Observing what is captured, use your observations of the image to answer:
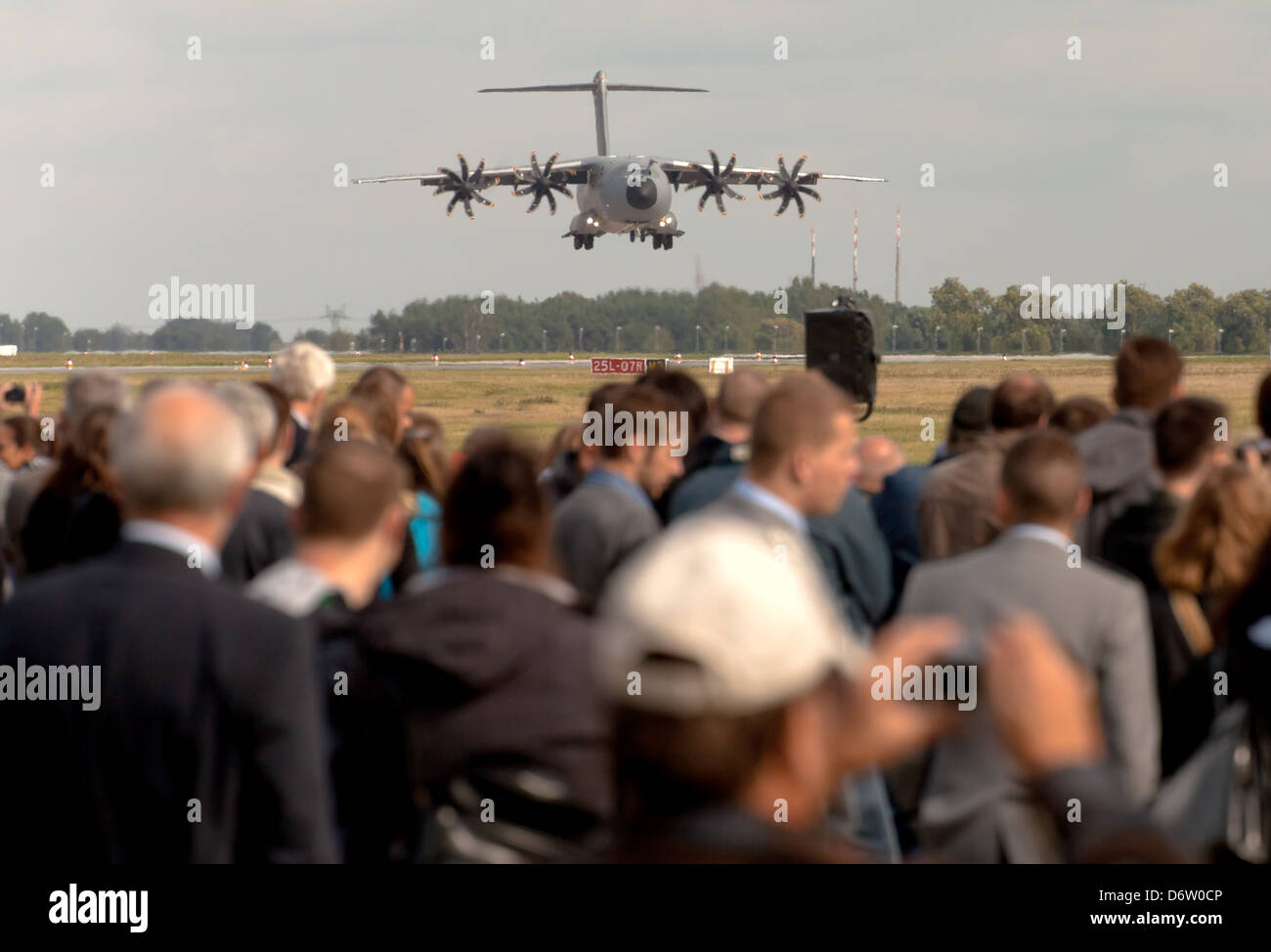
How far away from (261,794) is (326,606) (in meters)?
0.63

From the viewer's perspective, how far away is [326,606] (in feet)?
11.3

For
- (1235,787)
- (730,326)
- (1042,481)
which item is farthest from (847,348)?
(730,326)

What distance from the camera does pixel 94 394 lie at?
6.01 metres

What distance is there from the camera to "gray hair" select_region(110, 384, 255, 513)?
3.07 metres

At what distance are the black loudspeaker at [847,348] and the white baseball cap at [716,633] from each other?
9.29 metres

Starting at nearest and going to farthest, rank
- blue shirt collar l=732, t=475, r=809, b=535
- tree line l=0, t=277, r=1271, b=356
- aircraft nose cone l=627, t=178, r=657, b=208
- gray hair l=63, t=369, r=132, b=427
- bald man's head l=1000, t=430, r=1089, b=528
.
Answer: bald man's head l=1000, t=430, r=1089, b=528, blue shirt collar l=732, t=475, r=809, b=535, gray hair l=63, t=369, r=132, b=427, aircraft nose cone l=627, t=178, r=657, b=208, tree line l=0, t=277, r=1271, b=356

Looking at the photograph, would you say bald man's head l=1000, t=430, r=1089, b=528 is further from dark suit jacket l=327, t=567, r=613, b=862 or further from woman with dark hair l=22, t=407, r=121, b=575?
woman with dark hair l=22, t=407, r=121, b=575

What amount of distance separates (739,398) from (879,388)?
3087 cm

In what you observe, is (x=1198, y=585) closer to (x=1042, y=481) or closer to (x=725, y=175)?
(x=1042, y=481)

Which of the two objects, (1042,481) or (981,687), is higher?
(1042,481)

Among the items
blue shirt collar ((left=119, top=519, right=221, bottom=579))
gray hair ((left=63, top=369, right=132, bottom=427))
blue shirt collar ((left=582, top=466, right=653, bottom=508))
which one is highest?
gray hair ((left=63, top=369, right=132, bottom=427))

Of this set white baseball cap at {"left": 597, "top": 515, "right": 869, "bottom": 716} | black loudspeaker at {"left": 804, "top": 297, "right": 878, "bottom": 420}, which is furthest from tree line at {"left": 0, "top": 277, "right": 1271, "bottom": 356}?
white baseball cap at {"left": 597, "top": 515, "right": 869, "bottom": 716}

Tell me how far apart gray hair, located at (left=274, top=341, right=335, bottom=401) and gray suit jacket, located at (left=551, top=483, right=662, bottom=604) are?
7.92 feet
